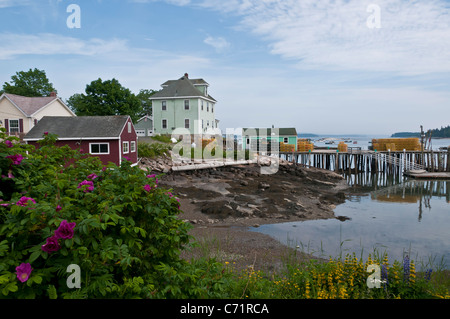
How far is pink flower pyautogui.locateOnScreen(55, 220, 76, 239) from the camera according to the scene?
2902mm

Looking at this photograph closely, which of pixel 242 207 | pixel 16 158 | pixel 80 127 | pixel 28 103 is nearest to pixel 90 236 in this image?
pixel 16 158

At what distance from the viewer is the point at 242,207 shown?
1959cm

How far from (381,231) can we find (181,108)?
35626 mm

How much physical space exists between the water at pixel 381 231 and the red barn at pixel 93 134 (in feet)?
50.9

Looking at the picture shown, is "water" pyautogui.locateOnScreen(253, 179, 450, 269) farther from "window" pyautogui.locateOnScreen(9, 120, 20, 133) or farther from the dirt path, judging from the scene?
"window" pyautogui.locateOnScreen(9, 120, 20, 133)

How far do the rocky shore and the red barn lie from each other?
12.6ft

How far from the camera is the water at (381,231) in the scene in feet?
43.7

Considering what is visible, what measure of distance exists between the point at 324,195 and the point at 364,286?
21.5 meters

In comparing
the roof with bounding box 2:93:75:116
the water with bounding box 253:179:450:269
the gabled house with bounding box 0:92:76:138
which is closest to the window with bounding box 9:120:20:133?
the gabled house with bounding box 0:92:76:138

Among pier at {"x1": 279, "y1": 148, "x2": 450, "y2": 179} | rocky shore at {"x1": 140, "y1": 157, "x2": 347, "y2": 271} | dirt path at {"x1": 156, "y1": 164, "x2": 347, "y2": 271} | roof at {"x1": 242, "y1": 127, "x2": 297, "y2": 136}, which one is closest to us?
dirt path at {"x1": 156, "y1": 164, "x2": 347, "y2": 271}

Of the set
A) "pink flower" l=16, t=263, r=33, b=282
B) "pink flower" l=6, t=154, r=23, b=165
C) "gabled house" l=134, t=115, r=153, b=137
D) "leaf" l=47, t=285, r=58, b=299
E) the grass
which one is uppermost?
"gabled house" l=134, t=115, r=153, b=137

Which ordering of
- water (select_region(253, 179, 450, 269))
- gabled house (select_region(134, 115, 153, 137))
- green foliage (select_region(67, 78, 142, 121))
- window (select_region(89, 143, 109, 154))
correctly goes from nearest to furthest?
1. water (select_region(253, 179, 450, 269))
2. window (select_region(89, 143, 109, 154))
3. green foliage (select_region(67, 78, 142, 121))
4. gabled house (select_region(134, 115, 153, 137))

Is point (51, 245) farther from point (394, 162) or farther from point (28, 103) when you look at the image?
point (394, 162)
